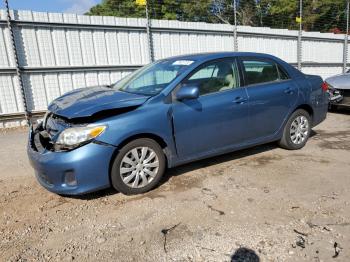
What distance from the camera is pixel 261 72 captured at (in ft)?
16.2

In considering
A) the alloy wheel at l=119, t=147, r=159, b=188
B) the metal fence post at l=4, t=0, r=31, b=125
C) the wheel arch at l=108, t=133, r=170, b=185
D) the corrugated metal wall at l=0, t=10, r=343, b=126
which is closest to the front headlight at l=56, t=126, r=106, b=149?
the wheel arch at l=108, t=133, r=170, b=185

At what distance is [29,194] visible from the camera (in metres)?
4.02

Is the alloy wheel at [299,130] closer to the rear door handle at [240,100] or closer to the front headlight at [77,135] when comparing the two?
the rear door handle at [240,100]

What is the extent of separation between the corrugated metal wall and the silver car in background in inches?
152

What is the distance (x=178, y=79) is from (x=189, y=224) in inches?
71.0

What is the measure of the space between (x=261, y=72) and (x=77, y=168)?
10.1ft

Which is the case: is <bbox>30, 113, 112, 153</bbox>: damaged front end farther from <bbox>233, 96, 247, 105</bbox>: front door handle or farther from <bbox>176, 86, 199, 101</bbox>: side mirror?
<bbox>233, 96, 247, 105</bbox>: front door handle

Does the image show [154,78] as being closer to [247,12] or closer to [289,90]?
[289,90]

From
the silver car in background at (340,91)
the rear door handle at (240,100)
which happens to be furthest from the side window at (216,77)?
the silver car in background at (340,91)

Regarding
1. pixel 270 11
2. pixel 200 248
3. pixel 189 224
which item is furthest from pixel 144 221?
pixel 270 11

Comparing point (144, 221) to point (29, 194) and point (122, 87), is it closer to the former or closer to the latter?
point (29, 194)

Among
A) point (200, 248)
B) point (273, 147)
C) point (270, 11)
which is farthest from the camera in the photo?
point (270, 11)

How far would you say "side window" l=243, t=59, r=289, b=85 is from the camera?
4730 mm

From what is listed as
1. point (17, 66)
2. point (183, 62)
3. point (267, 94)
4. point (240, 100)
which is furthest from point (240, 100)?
point (17, 66)
